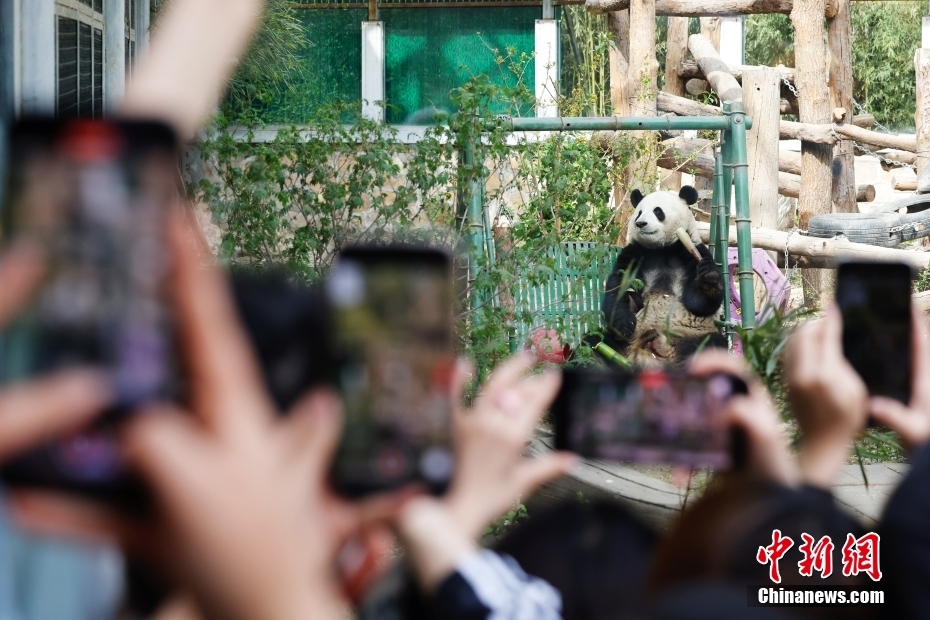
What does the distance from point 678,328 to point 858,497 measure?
4.59ft

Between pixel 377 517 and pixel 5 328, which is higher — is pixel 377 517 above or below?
below

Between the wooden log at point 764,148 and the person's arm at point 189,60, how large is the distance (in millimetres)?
5881

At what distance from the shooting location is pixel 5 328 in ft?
1.44

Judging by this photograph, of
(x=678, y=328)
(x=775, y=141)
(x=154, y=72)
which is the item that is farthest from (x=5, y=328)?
(x=775, y=141)

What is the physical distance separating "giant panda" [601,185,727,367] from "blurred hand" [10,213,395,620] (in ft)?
→ 13.8

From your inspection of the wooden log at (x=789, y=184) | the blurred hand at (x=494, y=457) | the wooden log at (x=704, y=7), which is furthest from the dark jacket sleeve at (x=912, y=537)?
the wooden log at (x=789, y=184)

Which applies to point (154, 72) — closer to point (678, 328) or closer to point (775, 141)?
point (678, 328)

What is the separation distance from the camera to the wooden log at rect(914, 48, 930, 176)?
6.46 metres

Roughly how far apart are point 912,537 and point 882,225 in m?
4.74

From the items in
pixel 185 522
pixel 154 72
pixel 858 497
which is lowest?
pixel 858 497

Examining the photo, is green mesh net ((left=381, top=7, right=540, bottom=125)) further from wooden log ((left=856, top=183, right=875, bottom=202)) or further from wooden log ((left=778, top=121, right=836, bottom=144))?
wooden log ((left=778, top=121, right=836, bottom=144))

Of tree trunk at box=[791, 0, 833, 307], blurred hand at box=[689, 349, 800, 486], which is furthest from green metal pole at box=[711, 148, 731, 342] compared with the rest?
blurred hand at box=[689, 349, 800, 486]

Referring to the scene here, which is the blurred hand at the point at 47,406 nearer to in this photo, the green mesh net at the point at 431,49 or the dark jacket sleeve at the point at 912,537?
the dark jacket sleeve at the point at 912,537

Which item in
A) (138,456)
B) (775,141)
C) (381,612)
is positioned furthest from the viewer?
(775,141)
